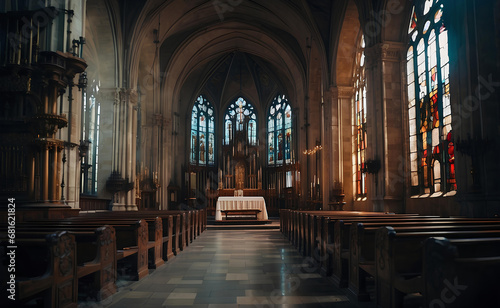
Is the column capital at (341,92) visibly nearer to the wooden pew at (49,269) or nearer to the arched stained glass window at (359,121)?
the arched stained glass window at (359,121)

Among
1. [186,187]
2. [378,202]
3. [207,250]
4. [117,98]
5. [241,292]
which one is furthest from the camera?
[186,187]

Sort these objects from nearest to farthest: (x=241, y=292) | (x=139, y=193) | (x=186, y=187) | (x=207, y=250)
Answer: (x=241, y=292) → (x=207, y=250) → (x=139, y=193) → (x=186, y=187)

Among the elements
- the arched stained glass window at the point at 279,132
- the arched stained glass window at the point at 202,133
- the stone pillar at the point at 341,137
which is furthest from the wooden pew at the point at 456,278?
the arched stained glass window at the point at 202,133

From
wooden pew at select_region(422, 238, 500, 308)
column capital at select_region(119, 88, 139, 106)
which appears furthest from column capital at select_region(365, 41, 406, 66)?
wooden pew at select_region(422, 238, 500, 308)

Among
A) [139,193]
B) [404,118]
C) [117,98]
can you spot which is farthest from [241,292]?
[139,193]

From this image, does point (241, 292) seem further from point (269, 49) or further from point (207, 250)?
point (269, 49)

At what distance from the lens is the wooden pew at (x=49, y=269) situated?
9.73 ft

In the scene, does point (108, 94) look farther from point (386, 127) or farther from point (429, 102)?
point (429, 102)

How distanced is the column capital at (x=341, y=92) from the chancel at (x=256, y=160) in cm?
9

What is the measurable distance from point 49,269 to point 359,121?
15.6 metres

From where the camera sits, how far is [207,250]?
8641mm

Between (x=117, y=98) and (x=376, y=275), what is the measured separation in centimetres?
1510

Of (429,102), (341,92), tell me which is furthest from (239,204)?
(429,102)

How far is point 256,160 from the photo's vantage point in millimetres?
29766
